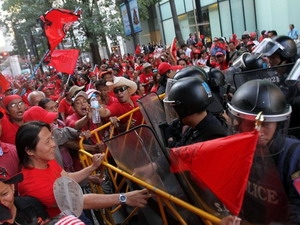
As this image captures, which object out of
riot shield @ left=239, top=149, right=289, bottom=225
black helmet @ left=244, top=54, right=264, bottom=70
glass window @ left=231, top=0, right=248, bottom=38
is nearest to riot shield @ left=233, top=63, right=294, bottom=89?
black helmet @ left=244, top=54, right=264, bottom=70

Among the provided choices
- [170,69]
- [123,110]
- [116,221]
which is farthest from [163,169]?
[170,69]

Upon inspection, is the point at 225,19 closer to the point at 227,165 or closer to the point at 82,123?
the point at 82,123

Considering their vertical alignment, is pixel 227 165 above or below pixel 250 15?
below

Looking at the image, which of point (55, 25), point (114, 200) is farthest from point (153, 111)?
point (55, 25)

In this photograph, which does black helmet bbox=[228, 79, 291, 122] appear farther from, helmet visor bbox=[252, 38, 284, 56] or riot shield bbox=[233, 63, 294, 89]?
helmet visor bbox=[252, 38, 284, 56]

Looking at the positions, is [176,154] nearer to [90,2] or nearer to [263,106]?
[263,106]

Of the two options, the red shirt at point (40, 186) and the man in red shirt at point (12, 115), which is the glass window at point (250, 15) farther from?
the red shirt at point (40, 186)

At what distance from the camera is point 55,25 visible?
7680mm

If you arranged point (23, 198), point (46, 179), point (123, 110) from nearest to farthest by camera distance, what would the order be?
1. point (23, 198)
2. point (46, 179)
3. point (123, 110)

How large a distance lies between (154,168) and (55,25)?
20.6 ft

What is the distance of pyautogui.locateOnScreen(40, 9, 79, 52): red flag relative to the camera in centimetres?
760

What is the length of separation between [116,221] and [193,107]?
6.03 feet

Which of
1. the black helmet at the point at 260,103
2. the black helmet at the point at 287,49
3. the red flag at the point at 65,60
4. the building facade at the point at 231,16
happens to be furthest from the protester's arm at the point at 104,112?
the building facade at the point at 231,16

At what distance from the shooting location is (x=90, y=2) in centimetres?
1775
